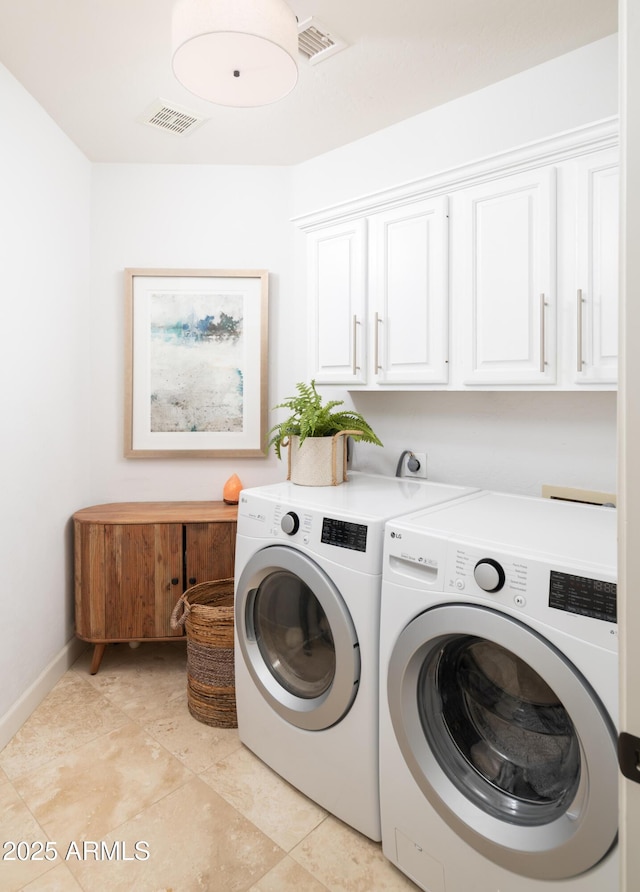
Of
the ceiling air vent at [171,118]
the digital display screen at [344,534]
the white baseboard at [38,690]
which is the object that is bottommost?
the white baseboard at [38,690]

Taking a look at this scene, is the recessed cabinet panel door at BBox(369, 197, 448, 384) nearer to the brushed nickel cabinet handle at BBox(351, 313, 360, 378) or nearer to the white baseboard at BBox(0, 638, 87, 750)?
the brushed nickel cabinet handle at BBox(351, 313, 360, 378)

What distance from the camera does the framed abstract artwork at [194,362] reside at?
9.13 ft

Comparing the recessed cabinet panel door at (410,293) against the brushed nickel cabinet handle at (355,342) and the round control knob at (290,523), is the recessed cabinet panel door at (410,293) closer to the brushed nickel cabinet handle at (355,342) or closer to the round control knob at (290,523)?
the brushed nickel cabinet handle at (355,342)

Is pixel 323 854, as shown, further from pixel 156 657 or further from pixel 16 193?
pixel 16 193

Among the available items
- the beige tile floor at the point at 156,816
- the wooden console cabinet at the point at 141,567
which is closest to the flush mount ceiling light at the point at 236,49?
the wooden console cabinet at the point at 141,567

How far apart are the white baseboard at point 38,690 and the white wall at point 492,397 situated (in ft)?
5.51

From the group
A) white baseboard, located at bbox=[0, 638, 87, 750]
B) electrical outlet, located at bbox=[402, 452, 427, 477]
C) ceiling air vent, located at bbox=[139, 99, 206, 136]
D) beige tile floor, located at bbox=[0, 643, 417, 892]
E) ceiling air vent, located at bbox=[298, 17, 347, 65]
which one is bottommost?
beige tile floor, located at bbox=[0, 643, 417, 892]

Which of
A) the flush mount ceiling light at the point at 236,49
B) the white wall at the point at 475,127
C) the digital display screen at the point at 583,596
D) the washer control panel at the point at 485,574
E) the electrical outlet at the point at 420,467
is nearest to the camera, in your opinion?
the digital display screen at the point at 583,596

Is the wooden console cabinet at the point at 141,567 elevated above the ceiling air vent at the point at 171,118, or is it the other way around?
the ceiling air vent at the point at 171,118

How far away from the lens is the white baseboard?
2.06m

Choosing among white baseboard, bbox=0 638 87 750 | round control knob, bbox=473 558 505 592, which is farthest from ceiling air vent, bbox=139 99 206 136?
white baseboard, bbox=0 638 87 750

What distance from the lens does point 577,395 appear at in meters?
1.97

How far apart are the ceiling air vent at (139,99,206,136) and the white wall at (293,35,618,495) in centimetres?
63

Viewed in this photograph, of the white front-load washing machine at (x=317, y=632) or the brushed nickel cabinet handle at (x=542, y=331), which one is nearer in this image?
the white front-load washing machine at (x=317, y=632)
